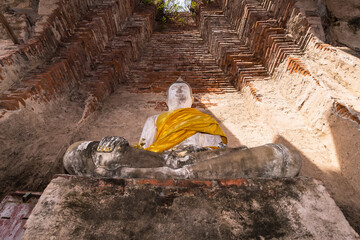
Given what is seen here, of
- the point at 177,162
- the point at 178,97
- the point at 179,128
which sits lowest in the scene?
the point at 178,97

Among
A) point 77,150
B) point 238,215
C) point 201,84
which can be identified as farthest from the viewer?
point 201,84

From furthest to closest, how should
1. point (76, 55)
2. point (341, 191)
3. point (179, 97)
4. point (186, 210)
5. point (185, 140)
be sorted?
1. point (76, 55)
2. point (179, 97)
3. point (185, 140)
4. point (341, 191)
5. point (186, 210)

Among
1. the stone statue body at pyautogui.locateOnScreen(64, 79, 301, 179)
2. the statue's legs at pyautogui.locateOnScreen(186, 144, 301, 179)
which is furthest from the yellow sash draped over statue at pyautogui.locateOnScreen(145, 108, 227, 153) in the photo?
the statue's legs at pyautogui.locateOnScreen(186, 144, 301, 179)

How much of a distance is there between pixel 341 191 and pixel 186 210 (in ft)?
6.26

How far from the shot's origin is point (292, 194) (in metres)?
1.30

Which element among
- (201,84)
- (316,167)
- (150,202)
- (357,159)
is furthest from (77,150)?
(201,84)

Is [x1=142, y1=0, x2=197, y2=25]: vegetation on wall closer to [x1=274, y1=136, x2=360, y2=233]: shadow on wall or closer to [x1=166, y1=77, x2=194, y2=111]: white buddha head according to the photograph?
[x1=166, y1=77, x2=194, y2=111]: white buddha head

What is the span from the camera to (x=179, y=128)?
87.9 inches

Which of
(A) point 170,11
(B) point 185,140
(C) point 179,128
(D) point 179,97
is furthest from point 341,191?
(A) point 170,11

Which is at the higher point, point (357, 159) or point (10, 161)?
point (357, 159)

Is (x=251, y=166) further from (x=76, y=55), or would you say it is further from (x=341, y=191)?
(x=76, y=55)

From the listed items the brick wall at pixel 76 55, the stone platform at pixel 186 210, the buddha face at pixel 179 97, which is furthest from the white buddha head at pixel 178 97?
the stone platform at pixel 186 210

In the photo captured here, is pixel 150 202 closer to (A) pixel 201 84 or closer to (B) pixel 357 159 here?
(B) pixel 357 159

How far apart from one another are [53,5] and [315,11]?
461 cm
